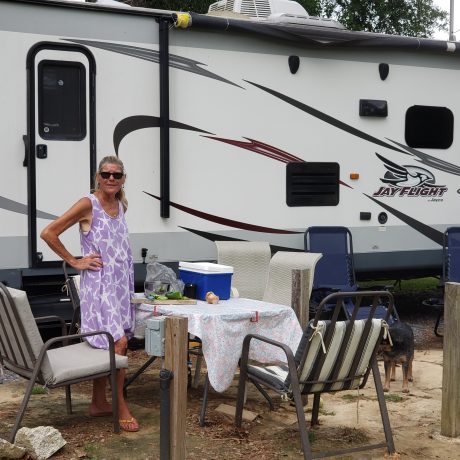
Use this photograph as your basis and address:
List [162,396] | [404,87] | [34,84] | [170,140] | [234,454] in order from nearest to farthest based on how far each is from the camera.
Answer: [162,396]
[234,454]
[34,84]
[170,140]
[404,87]

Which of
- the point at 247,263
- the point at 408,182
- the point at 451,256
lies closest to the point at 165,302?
the point at 247,263

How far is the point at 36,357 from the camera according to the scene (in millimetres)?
4645

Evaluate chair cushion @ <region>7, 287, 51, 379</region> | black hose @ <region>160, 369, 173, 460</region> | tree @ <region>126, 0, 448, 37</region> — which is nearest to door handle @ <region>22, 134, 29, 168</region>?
chair cushion @ <region>7, 287, 51, 379</region>

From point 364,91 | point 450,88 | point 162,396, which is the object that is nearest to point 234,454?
point 162,396

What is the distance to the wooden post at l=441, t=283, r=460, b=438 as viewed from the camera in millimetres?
4945

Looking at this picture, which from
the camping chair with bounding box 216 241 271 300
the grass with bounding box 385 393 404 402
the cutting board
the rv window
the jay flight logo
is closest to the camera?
the cutting board

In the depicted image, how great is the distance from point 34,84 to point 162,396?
3558mm

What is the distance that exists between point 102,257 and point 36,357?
0.72 m

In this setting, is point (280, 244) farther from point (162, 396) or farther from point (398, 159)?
point (162, 396)

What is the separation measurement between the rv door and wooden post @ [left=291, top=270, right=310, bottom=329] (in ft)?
7.14

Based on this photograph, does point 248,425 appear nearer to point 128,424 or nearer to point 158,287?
point 128,424

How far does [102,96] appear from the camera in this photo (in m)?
7.11

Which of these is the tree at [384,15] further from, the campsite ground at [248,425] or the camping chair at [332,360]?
the camping chair at [332,360]

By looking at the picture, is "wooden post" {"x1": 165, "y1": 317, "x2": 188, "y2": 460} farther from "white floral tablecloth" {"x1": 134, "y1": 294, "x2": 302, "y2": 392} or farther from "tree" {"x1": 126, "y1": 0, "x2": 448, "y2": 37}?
"tree" {"x1": 126, "y1": 0, "x2": 448, "y2": 37}
